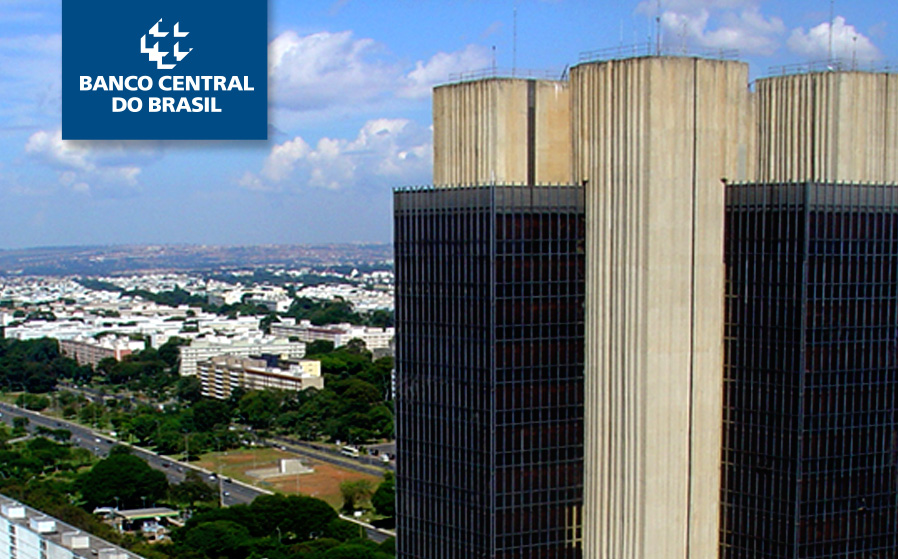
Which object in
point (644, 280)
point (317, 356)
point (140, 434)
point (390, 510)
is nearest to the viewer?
point (644, 280)

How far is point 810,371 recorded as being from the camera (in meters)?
35.5

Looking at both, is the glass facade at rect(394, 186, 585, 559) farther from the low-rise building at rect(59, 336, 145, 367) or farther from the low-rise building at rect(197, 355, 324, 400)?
the low-rise building at rect(59, 336, 145, 367)

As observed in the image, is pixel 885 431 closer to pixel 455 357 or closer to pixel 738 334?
pixel 738 334

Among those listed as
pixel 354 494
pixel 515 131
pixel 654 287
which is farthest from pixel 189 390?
pixel 654 287

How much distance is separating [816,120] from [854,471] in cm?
1107

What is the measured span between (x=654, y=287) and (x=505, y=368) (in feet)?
17.1

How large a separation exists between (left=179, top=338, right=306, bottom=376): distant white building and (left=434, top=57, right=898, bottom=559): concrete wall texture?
140 metres

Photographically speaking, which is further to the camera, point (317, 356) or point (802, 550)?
point (317, 356)

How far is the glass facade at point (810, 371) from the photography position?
35.3m

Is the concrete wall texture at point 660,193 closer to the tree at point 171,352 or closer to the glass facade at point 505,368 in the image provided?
the glass facade at point 505,368

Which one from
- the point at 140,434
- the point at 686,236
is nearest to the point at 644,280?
the point at 686,236

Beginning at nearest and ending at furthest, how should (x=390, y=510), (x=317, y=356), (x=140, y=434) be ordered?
(x=390, y=510) → (x=140, y=434) → (x=317, y=356)

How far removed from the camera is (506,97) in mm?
36312

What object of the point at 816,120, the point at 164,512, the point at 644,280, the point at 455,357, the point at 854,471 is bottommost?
the point at 164,512
